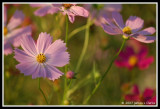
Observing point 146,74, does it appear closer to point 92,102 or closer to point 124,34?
point 92,102

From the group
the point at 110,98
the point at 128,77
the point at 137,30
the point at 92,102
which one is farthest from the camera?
the point at 128,77

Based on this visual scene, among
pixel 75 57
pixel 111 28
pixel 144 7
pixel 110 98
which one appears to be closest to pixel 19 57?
pixel 111 28

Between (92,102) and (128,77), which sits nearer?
(92,102)

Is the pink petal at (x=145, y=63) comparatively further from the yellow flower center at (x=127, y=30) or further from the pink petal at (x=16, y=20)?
the pink petal at (x=16, y=20)

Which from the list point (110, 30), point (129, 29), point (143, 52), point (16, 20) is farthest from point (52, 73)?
point (143, 52)

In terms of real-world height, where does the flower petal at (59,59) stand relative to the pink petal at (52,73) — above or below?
above

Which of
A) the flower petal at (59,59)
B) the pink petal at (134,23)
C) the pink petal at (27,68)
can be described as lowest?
the pink petal at (27,68)

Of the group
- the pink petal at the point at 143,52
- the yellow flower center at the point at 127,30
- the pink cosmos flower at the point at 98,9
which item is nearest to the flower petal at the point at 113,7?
the pink cosmos flower at the point at 98,9
